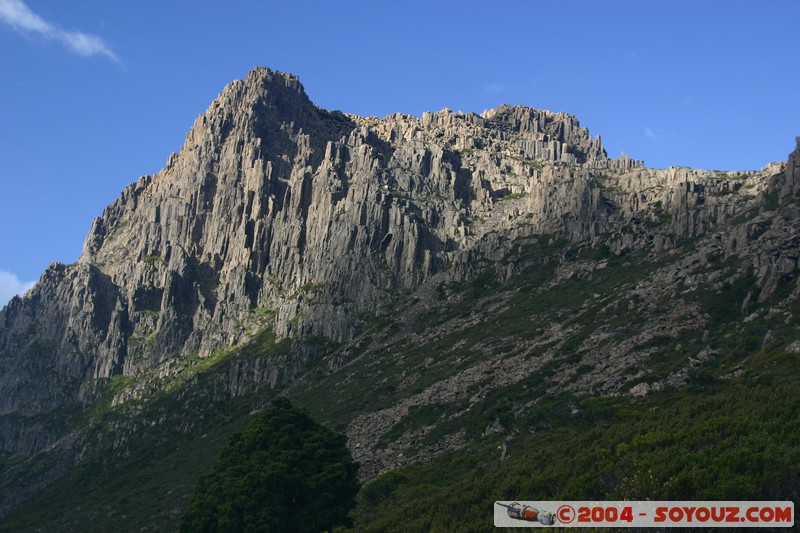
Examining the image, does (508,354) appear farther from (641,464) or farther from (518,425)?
(641,464)

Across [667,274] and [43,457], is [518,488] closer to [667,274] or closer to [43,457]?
[667,274]

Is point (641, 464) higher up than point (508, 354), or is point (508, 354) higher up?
point (508, 354)

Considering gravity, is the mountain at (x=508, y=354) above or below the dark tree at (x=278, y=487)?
above

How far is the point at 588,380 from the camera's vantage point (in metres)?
89.7

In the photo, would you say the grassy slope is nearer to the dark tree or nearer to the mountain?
the mountain

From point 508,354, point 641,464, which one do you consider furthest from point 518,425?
point 508,354

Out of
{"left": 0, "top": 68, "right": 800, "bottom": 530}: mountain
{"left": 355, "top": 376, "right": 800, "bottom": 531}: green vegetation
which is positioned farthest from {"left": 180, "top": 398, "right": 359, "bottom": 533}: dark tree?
{"left": 0, "top": 68, "right": 800, "bottom": 530}: mountain

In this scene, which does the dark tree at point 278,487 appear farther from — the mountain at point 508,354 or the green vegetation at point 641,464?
the mountain at point 508,354

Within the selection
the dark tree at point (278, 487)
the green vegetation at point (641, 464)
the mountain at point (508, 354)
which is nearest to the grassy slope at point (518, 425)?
the green vegetation at point (641, 464)

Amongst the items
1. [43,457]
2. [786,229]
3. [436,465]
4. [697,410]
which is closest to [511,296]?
[786,229]

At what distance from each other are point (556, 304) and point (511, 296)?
21.4m

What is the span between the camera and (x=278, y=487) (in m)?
63.3

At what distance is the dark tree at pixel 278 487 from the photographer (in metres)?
61.4

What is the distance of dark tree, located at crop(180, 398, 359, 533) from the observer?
61406 mm
